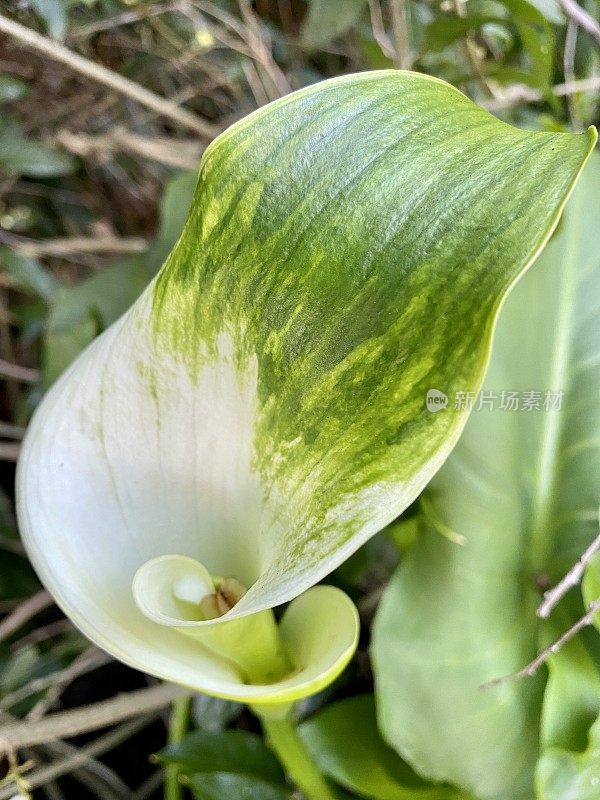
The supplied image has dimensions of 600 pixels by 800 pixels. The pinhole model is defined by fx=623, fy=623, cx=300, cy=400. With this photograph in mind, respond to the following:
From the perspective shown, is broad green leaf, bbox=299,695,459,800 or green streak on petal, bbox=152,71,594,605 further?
broad green leaf, bbox=299,695,459,800

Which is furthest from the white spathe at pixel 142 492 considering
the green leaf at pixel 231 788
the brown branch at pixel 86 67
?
the brown branch at pixel 86 67

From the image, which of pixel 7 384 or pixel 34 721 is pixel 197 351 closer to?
pixel 34 721

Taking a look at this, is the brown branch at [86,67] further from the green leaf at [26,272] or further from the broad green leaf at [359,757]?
the broad green leaf at [359,757]

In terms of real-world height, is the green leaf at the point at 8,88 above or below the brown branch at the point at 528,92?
below

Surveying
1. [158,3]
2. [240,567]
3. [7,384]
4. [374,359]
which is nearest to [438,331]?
[374,359]

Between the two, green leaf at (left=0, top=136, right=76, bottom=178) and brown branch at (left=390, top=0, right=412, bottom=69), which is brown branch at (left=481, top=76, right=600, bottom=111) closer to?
brown branch at (left=390, top=0, right=412, bottom=69)

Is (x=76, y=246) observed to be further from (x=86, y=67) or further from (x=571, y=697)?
(x=571, y=697)

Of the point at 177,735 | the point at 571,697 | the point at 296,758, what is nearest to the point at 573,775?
the point at 571,697

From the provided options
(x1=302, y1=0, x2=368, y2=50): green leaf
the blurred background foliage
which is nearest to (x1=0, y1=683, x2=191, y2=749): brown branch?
the blurred background foliage
